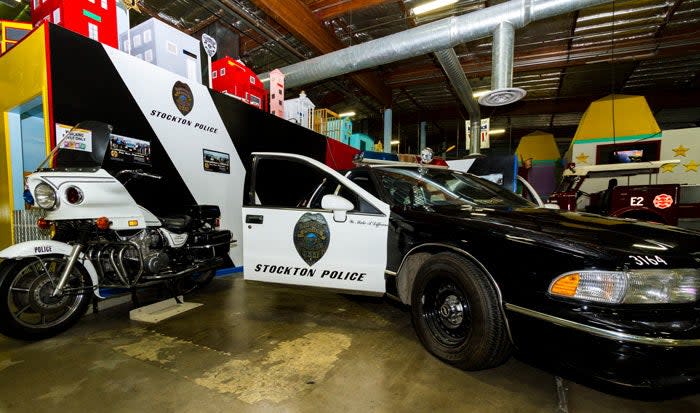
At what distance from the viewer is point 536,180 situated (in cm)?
1270

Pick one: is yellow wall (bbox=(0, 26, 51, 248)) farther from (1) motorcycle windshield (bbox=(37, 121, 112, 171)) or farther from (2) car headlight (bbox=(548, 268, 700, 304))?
(2) car headlight (bbox=(548, 268, 700, 304))

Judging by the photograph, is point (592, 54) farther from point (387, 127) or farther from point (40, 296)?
point (40, 296)

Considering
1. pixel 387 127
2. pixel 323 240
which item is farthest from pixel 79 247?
pixel 387 127

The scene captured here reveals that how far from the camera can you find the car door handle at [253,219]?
2.67 m

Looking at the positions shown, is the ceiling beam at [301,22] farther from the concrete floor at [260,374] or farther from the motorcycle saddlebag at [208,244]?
the concrete floor at [260,374]

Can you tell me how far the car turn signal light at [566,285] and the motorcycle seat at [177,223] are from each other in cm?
286

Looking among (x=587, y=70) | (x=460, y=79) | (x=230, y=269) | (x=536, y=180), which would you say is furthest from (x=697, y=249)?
(x=536, y=180)

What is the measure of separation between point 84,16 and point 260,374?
3.64m

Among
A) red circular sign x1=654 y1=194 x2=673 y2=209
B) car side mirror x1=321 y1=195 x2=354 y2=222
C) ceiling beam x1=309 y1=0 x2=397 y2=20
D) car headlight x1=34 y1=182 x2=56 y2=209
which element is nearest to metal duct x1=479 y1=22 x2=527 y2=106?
ceiling beam x1=309 y1=0 x2=397 y2=20

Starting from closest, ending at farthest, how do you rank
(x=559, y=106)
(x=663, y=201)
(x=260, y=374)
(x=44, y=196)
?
(x=260, y=374) < (x=44, y=196) < (x=663, y=201) < (x=559, y=106)

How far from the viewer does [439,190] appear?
8.29ft

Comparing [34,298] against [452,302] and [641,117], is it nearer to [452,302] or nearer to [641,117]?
[452,302]

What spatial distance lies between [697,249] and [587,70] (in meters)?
9.11

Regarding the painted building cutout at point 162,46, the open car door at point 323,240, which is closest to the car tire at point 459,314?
the open car door at point 323,240
